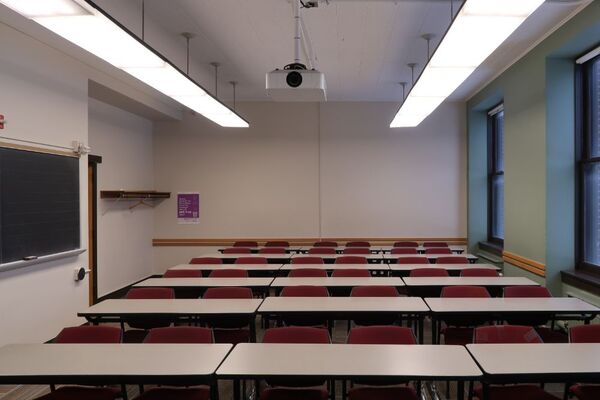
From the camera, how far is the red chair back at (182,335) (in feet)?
8.76

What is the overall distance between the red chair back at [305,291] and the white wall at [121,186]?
3972 mm

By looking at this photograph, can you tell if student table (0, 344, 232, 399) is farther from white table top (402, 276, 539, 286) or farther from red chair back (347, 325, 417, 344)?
white table top (402, 276, 539, 286)

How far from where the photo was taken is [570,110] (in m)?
4.79

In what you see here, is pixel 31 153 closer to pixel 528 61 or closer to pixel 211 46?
pixel 211 46

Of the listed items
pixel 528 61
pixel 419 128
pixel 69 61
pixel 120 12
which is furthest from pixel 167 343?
pixel 419 128

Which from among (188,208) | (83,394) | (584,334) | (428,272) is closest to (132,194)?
(188,208)

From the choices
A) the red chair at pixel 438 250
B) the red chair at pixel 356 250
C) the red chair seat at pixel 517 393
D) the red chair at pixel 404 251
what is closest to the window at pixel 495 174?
the red chair at pixel 438 250

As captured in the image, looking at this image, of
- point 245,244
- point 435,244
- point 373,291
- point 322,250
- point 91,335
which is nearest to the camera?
point 91,335

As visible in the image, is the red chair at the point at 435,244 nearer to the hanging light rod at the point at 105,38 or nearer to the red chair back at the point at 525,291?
the red chair back at the point at 525,291

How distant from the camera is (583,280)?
4348 millimetres

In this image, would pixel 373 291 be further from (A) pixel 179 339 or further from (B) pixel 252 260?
(B) pixel 252 260

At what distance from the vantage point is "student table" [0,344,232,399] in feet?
6.95

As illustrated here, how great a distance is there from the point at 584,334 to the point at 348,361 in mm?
1754

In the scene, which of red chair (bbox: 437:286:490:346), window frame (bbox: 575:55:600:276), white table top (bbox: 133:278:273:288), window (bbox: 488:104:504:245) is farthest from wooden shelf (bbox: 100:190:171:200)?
window frame (bbox: 575:55:600:276)
